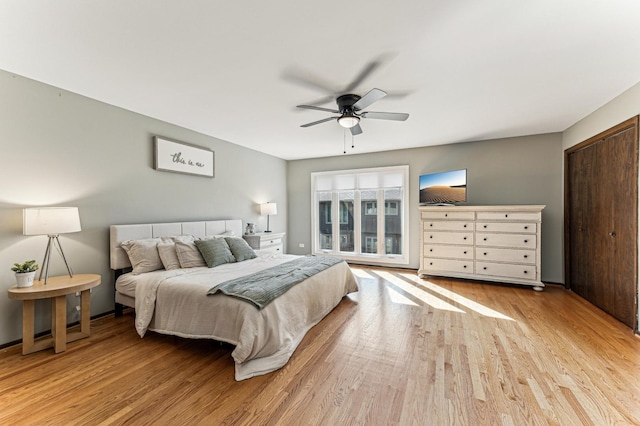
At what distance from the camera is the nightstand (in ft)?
15.8

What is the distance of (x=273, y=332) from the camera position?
7.20 feet

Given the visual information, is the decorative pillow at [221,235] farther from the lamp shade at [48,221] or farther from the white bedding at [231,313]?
the lamp shade at [48,221]

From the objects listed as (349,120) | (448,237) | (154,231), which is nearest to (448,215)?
(448,237)

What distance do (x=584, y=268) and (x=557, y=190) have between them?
4.28 feet

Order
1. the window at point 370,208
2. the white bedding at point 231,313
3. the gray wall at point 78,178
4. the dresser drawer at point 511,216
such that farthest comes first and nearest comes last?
the window at point 370,208, the dresser drawer at point 511,216, the gray wall at point 78,178, the white bedding at point 231,313

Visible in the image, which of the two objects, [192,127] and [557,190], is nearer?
[192,127]

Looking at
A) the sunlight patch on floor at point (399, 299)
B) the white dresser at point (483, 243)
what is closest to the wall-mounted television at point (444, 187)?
the white dresser at point (483, 243)

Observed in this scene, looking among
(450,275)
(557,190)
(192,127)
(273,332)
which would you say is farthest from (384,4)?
(557,190)

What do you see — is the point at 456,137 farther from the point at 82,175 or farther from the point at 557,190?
the point at 82,175

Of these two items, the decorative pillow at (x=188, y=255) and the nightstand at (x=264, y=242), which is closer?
the decorative pillow at (x=188, y=255)

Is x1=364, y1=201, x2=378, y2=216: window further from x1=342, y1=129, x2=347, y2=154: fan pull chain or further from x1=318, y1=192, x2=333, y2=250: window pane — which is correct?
x1=342, y1=129, x2=347, y2=154: fan pull chain

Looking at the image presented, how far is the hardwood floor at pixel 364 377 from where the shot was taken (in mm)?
1644

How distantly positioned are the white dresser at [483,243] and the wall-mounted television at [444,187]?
0.21 metres

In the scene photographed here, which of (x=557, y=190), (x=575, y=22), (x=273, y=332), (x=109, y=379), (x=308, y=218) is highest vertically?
(x=575, y=22)
